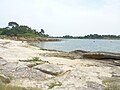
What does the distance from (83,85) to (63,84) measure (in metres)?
0.95

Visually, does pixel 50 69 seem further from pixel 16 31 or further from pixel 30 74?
pixel 16 31

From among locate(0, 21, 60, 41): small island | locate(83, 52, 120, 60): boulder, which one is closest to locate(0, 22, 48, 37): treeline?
locate(0, 21, 60, 41): small island

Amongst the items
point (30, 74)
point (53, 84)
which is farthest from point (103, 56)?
point (53, 84)

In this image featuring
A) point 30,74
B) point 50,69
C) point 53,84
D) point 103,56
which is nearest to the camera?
point 53,84

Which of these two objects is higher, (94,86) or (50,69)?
(50,69)

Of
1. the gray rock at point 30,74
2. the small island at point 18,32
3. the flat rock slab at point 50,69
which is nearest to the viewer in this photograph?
the gray rock at point 30,74

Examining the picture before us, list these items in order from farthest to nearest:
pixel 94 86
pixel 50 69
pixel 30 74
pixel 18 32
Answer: pixel 18 32
pixel 50 69
pixel 30 74
pixel 94 86

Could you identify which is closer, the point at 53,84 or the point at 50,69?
the point at 53,84

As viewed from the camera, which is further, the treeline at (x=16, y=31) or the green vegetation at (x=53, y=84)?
the treeline at (x=16, y=31)

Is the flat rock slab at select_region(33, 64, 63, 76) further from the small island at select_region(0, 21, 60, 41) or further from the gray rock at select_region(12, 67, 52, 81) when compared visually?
the small island at select_region(0, 21, 60, 41)

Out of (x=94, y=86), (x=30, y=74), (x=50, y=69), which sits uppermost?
(x=50, y=69)

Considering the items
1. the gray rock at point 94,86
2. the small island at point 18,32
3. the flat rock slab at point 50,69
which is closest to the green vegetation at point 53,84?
the gray rock at point 94,86

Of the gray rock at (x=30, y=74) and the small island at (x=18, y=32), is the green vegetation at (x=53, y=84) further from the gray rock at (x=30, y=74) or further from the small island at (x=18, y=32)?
the small island at (x=18, y=32)

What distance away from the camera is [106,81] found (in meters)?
13.8
